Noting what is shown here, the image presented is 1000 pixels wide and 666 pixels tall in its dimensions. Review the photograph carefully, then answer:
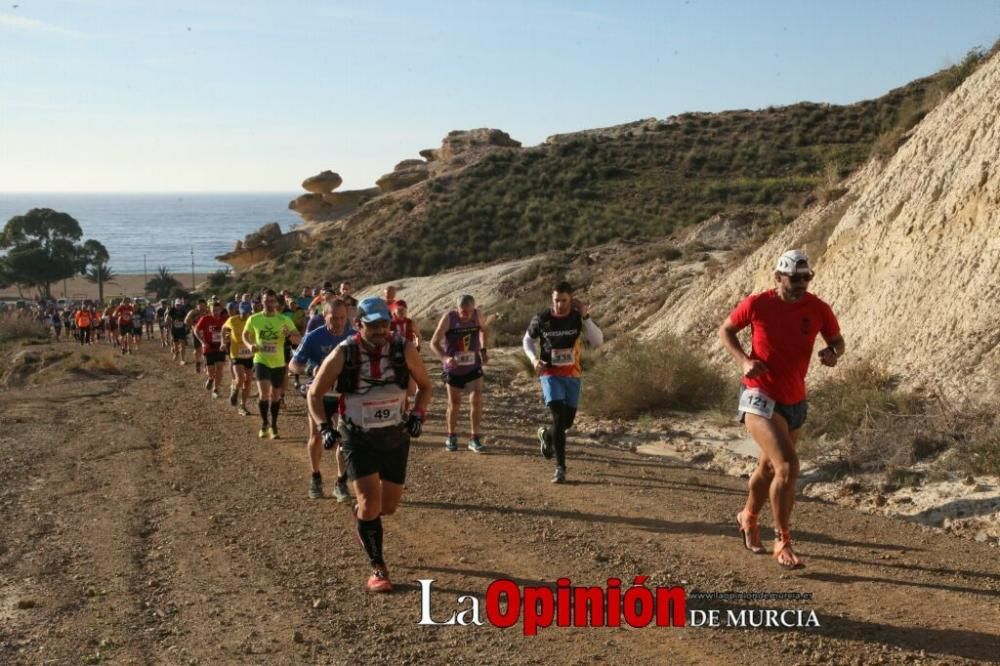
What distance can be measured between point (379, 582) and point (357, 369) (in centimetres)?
142

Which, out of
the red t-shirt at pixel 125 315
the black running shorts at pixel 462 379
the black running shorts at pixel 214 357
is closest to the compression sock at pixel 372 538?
the black running shorts at pixel 462 379

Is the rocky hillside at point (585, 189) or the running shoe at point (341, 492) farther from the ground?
the rocky hillside at point (585, 189)

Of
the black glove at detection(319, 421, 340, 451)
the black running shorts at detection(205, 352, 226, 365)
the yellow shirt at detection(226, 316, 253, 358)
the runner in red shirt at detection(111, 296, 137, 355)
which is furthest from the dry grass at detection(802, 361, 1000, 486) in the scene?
the runner in red shirt at detection(111, 296, 137, 355)

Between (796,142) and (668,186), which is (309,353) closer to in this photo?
(668,186)

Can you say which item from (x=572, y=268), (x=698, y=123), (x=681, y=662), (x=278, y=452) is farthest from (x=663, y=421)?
(x=698, y=123)

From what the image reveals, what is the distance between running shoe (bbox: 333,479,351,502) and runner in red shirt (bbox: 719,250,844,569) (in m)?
4.00

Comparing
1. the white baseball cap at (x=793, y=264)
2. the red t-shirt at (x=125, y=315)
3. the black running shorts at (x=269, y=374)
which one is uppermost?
the white baseball cap at (x=793, y=264)

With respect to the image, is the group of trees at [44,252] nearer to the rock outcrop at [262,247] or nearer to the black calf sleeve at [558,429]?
the rock outcrop at [262,247]

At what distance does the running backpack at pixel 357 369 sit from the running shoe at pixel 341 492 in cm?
282

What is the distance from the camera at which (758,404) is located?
702 cm

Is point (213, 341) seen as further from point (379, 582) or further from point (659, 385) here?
point (379, 582)

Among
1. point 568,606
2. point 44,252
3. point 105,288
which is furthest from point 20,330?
point 105,288

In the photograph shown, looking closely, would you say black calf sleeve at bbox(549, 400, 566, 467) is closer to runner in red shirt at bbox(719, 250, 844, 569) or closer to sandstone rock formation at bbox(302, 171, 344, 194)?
runner in red shirt at bbox(719, 250, 844, 569)

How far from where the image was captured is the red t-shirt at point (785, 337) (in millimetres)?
7027
